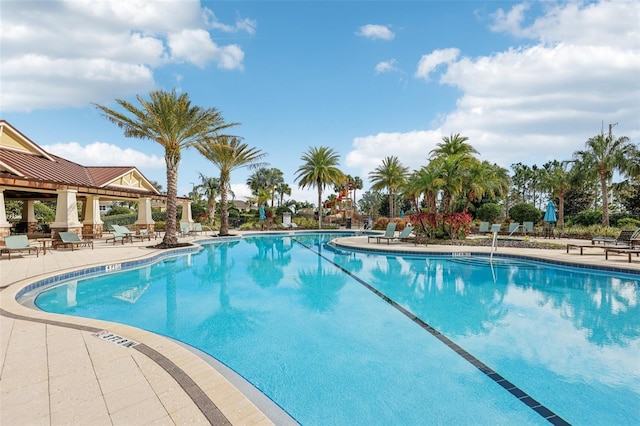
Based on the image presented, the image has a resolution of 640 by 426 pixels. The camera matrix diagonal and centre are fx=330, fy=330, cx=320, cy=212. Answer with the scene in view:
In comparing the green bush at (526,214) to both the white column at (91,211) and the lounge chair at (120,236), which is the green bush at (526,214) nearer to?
the lounge chair at (120,236)

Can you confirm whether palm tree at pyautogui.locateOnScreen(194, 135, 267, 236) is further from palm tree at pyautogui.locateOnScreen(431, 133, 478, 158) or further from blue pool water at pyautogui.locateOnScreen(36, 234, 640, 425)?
palm tree at pyautogui.locateOnScreen(431, 133, 478, 158)

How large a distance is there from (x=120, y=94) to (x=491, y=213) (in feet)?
95.6

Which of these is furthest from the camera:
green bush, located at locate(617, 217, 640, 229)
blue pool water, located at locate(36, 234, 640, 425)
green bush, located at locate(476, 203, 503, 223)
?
green bush, located at locate(476, 203, 503, 223)

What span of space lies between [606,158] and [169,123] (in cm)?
2923

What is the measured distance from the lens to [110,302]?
754 cm

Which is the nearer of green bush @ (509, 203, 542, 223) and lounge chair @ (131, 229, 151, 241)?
lounge chair @ (131, 229, 151, 241)

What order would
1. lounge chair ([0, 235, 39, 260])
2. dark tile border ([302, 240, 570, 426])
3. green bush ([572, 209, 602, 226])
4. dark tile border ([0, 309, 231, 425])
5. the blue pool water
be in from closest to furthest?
dark tile border ([0, 309, 231, 425])
dark tile border ([302, 240, 570, 426])
the blue pool water
lounge chair ([0, 235, 39, 260])
green bush ([572, 209, 602, 226])

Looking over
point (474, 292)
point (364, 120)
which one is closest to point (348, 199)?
point (364, 120)

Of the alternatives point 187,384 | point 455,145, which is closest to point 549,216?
point 455,145

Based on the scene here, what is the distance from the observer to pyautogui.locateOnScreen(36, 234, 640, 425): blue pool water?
3.60m

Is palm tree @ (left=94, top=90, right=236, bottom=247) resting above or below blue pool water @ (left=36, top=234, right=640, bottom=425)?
above

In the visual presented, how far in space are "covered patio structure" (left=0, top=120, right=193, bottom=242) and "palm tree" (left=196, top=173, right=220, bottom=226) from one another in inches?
522

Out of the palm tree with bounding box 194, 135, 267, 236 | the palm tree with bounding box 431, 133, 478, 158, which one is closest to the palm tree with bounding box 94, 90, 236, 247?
the palm tree with bounding box 194, 135, 267, 236

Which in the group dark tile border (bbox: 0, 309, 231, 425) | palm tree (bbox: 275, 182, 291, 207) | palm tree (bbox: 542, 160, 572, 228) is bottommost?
dark tile border (bbox: 0, 309, 231, 425)
